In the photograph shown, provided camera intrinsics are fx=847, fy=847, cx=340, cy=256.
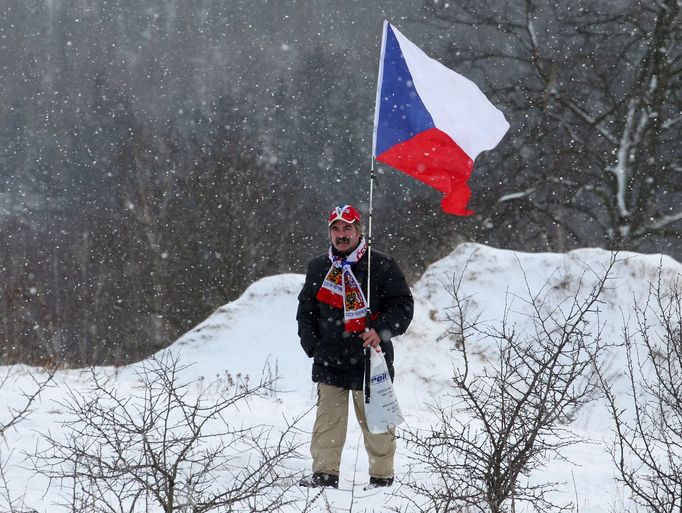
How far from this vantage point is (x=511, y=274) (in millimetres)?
13859

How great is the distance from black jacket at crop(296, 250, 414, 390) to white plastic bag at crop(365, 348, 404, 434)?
18 cm

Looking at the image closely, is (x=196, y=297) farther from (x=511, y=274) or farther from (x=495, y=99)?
(x=511, y=274)

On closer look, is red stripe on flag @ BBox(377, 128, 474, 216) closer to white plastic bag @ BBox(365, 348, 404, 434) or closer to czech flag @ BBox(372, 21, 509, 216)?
czech flag @ BBox(372, 21, 509, 216)

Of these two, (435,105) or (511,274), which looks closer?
(435,105)

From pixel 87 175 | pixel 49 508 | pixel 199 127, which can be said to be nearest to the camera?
pixel 49 508

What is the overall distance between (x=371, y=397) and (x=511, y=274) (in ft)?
31.3

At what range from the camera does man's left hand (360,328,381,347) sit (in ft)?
15.5

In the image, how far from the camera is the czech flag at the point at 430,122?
5.24 m

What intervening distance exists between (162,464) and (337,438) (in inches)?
73.3

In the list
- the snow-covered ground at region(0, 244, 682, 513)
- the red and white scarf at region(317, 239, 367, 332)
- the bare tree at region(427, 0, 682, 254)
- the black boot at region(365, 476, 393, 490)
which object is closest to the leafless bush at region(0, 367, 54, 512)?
the red and white scarf at region(317, 239, 367, 332)

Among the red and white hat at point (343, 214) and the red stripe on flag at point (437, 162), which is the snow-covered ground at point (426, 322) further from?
the red and white hat at point (343, 214)

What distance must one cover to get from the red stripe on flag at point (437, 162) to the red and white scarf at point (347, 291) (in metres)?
0.64

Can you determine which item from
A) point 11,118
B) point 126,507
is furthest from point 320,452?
point 11,118

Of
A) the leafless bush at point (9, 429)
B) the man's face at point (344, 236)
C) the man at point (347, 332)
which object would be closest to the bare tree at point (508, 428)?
the man at point (347, 332)
